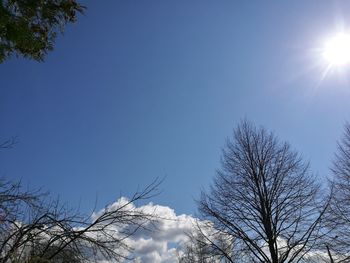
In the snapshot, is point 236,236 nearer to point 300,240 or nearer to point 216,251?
point 216,251

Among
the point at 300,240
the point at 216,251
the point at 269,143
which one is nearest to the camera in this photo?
the point at 300,240

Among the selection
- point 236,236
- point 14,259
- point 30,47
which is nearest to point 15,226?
point 14,259

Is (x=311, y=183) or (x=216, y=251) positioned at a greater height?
(x=311, y=183)

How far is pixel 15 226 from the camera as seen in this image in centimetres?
519

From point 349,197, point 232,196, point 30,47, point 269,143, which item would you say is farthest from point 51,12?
point 349,197

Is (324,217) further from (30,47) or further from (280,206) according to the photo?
(30,47)

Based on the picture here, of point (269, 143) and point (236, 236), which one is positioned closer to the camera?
point (236, 236)

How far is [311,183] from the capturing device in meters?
12.4

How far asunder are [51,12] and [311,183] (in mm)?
10480

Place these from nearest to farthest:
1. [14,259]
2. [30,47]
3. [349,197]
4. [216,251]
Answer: [14,259], [30,47], [216,251], [349,197]

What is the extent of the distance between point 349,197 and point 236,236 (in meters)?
5.97

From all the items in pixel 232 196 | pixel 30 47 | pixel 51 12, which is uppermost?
pixel 232 196

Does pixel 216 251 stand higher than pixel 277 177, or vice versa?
pixel 277 177

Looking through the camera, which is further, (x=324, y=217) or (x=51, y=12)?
(x=324, y=217)
